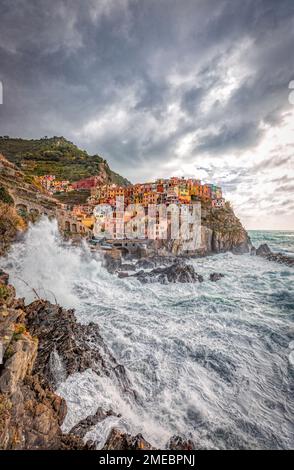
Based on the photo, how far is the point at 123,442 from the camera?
5086mm

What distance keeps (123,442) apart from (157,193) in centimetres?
5627

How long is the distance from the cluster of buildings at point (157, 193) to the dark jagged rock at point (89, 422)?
165 ft

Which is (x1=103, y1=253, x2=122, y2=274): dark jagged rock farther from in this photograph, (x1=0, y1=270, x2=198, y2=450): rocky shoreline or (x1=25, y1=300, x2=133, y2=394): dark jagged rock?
(x1=0, y1=270, x2=198, y2=450): rocky shoreline

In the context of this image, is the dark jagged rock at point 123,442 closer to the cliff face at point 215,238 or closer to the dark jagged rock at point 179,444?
the dark jagged rock at point 179,444

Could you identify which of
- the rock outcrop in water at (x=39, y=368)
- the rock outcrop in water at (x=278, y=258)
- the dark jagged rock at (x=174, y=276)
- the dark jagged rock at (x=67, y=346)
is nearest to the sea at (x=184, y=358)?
the dark jagged rock at (x=67, y=346)

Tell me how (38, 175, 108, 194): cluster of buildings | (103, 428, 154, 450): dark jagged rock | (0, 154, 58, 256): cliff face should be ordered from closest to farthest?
(103, 428, 154, 450): dark jagged rock, (0, 154, 58, 256): cliff face, (38, 175, 108, 194): cluster of buildings

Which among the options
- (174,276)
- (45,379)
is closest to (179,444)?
(45,379)

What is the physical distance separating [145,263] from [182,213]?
22125 millimetres

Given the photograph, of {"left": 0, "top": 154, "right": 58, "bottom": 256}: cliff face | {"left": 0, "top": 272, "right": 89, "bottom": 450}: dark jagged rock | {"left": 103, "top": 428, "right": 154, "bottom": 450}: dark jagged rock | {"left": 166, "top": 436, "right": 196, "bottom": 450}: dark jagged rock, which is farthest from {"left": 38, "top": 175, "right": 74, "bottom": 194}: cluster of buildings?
{"left": 166, "top": 436, "right": 196, "bottom": 450}: dark jagged rock

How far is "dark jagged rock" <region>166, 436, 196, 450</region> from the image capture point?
5395 millimetres

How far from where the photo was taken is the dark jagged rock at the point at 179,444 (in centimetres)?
539

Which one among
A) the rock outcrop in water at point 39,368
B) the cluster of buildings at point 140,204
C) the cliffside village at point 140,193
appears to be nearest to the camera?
the rock outcrop in water at point 39,368

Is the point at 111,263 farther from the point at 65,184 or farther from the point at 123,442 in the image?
the point at 65,184

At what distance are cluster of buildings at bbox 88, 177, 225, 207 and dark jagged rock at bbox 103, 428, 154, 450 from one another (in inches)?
2011
